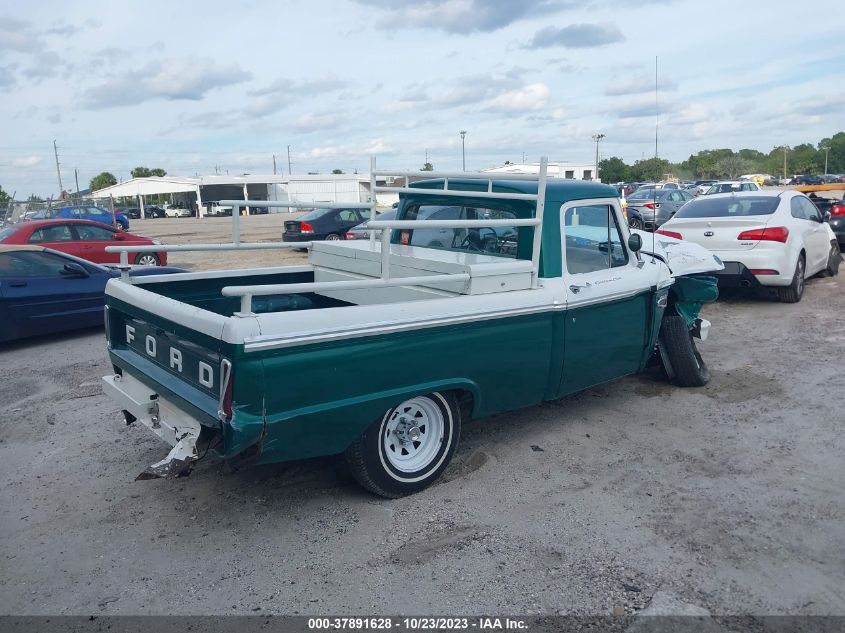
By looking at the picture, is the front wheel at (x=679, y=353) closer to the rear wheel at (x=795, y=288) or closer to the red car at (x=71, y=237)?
the rear wheel at (x=795, y=288)

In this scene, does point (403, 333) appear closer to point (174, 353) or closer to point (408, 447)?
point (408, 447)

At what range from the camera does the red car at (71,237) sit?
41.6 feet

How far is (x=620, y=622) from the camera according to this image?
3.12 metres

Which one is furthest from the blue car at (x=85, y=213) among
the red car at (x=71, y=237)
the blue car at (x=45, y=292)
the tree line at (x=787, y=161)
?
the tree line at (x=787, y=161)

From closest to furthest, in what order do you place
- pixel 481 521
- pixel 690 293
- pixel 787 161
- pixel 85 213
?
pixel 481 521
pixel 690 293
pixel 85 213
pixel 787 161

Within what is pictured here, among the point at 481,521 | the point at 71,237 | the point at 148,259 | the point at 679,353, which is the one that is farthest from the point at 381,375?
the point at 148,259

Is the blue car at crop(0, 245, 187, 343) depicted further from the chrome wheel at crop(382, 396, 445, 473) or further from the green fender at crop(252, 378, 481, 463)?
the green fender at crop(252, 378, 481, 463)

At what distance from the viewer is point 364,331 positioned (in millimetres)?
3799

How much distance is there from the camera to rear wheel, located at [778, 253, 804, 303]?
973 cm

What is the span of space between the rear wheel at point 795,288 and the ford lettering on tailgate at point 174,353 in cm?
848

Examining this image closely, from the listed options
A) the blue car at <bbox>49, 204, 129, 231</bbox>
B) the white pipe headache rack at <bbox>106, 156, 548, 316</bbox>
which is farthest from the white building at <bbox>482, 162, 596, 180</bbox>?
the blue car at <bbox>49, 204, 129, 231</bbox>

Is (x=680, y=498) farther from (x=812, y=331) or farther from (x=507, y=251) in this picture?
(x=812, y=331)

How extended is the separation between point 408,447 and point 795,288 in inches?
300

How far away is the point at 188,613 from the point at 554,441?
9.44ft
